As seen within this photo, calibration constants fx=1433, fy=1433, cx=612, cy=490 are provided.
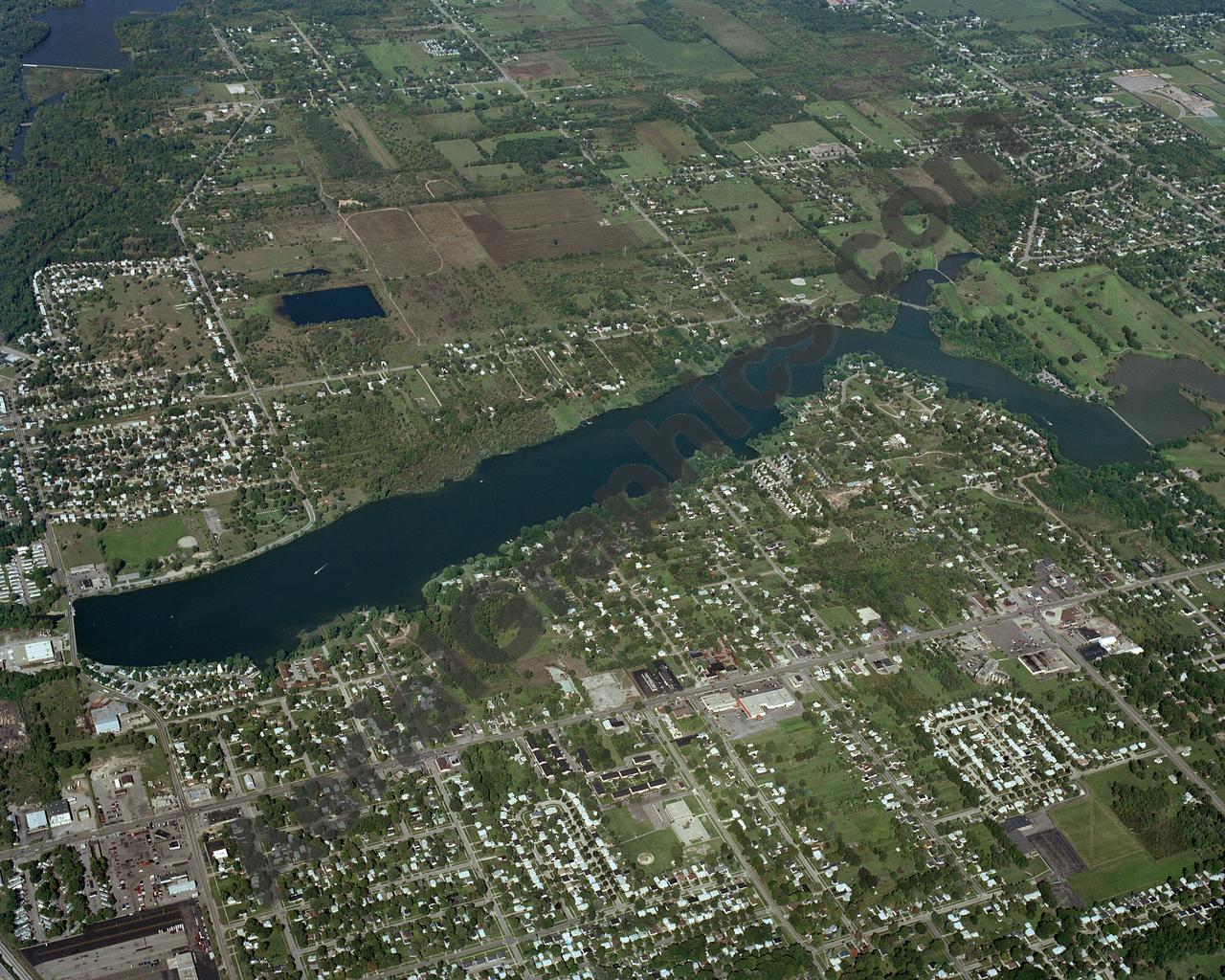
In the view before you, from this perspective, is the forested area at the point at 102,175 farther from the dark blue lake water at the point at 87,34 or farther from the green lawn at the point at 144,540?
the green lawn at the point at 144,540

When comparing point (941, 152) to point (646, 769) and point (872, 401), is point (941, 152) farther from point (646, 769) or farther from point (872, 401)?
point (646, 769)

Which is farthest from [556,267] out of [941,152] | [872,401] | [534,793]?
[534,793]

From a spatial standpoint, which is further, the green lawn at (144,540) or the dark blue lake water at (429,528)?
the green lawn at (144,540)

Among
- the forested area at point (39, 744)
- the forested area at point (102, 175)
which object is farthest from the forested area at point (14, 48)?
the forested area at point (39, 744)

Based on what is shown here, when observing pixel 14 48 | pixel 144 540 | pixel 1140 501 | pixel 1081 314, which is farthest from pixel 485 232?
pixel 1140 501

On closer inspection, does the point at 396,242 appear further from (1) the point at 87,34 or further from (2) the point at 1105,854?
(2) the point at 1105,854
